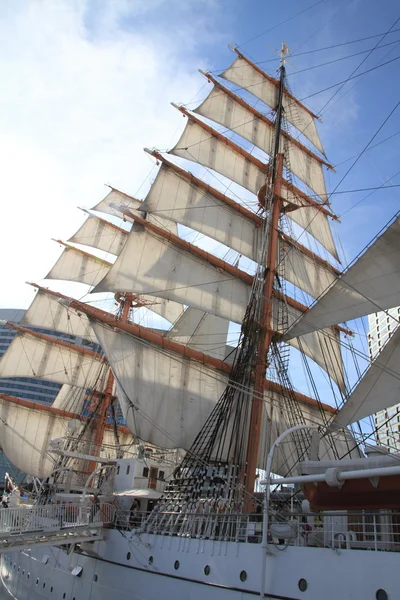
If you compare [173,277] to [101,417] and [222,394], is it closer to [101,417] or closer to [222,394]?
[222,394]

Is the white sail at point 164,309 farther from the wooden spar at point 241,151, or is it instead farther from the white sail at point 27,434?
the wooden spar at point 241,151

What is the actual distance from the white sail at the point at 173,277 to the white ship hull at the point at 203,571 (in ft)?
36.2

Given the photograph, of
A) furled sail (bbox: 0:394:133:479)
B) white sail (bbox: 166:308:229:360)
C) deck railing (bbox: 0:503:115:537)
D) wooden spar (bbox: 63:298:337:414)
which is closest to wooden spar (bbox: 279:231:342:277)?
white sail (bbox: 166:308:229:360)

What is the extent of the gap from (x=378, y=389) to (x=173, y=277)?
450 inches

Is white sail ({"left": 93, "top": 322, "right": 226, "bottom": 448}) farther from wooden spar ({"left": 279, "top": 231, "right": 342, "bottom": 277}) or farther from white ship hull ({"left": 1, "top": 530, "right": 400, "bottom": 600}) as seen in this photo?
wooden spar ({"left": 279, "top": 231, "right": 342, "bottom": 277})

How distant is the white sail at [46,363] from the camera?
33969mm

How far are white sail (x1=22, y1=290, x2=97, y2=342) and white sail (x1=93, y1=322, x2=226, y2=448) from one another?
55.3 ft

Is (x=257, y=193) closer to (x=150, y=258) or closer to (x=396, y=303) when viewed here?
(x=150, y=258)

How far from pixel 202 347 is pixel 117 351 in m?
8.29

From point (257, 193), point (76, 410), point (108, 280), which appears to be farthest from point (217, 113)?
point (76, 410)

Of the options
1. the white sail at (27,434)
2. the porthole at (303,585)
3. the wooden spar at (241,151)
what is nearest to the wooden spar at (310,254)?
the wooden spar at (241,151)

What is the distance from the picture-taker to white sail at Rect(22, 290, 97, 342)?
35906mm

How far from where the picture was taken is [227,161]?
1022 inches

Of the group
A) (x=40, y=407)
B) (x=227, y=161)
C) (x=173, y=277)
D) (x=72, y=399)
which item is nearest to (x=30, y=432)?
(x=40, y=407)
